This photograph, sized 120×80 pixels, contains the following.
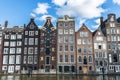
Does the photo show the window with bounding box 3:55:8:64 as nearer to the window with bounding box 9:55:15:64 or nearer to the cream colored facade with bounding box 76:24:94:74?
the window with bounding box 9:55:15:64

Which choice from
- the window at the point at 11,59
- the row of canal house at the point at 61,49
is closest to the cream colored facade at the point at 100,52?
the row of canal house at the point at 61,49

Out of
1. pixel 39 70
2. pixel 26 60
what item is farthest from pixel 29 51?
pixel 39 70

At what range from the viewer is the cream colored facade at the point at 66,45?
6712cm

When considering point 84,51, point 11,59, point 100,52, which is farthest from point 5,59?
point 100,52

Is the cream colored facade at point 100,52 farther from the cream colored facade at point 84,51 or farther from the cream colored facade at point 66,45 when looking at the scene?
the cream colored facade at point 66,45

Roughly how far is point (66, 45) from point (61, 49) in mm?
Result: 2211

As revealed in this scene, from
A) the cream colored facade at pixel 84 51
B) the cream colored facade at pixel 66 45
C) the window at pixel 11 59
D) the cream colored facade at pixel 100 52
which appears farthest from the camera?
the window at pixel 11 59

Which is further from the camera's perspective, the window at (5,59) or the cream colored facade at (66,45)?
the window at (5,59)

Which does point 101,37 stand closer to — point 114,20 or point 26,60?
point 114,20

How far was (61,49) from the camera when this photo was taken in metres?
68.9

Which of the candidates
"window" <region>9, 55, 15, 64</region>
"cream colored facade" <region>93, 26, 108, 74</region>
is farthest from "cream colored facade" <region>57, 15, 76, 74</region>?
"window" <region>9, 55, 15, 64</region>

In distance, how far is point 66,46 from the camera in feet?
227

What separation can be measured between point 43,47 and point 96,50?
18.1 metres

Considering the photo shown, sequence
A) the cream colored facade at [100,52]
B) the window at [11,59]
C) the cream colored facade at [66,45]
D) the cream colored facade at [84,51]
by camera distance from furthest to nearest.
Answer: the window at [11,59]
the cream colored facade at [66,45]
the cream colored facade at [84,51]
the cream colored facade at [100,52]
